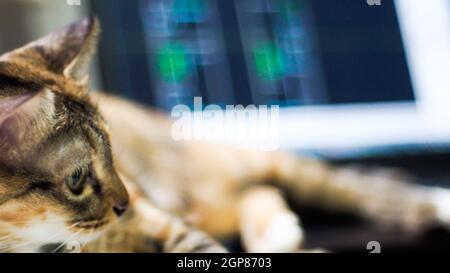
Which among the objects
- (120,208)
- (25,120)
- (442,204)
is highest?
(25,120)

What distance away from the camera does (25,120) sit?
81cm

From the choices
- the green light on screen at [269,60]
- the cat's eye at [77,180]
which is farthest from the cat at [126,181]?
the green light on screen at [269,60]

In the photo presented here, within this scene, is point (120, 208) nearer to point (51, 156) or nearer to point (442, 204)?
point (51, 156)

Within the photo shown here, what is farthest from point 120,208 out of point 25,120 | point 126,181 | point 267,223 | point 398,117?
point 398,117

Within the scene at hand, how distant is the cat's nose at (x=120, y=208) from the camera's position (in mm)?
895

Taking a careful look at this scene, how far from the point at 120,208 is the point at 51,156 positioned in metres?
0.11

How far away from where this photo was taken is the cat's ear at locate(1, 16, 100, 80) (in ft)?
2.94

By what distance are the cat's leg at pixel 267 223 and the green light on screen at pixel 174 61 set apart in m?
0.25

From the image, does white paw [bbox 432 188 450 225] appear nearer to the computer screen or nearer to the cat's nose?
the computer screen

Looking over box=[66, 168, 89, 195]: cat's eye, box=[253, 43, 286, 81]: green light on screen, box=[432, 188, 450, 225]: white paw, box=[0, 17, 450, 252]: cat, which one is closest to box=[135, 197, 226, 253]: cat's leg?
box=[0, 17, 450, 252]: cat

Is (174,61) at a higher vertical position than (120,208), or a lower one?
higher

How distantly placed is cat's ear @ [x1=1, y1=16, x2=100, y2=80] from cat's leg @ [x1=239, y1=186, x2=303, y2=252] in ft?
1.10

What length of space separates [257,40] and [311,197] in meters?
0.32

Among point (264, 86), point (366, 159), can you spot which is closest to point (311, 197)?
point (366, 159)
